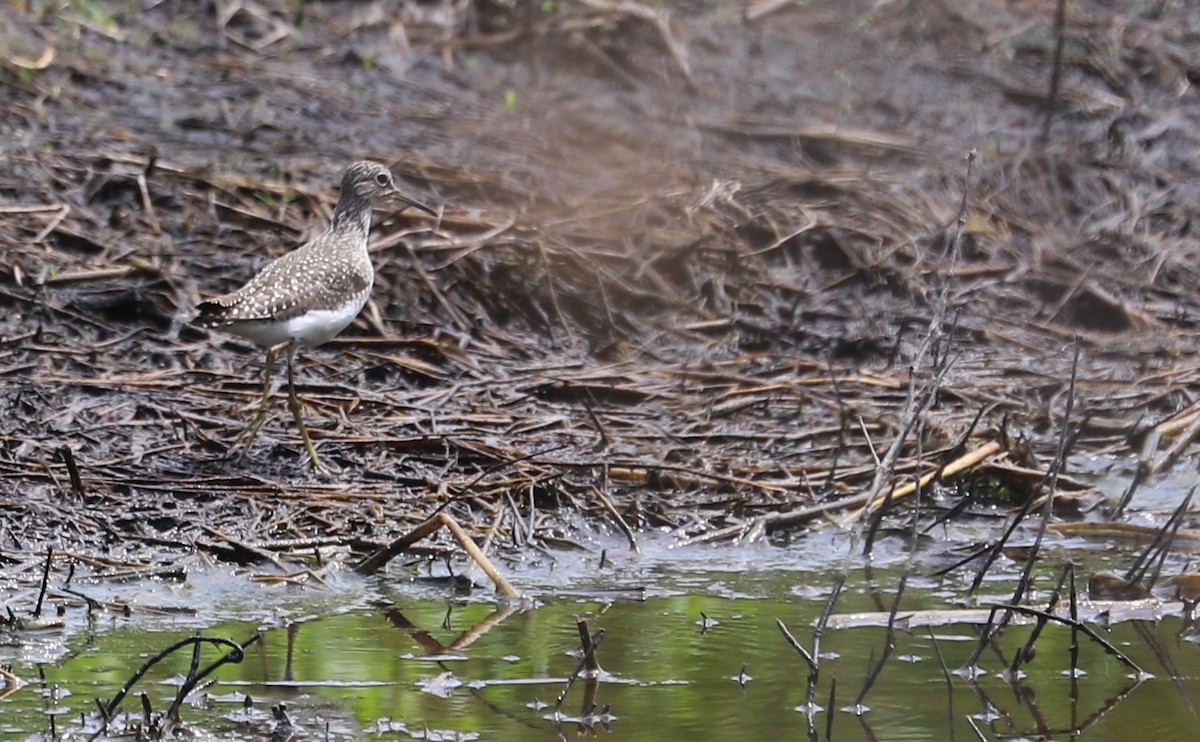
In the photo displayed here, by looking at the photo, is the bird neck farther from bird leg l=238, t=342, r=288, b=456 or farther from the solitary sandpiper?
bird leg l=238, t=342, r=288, b=456

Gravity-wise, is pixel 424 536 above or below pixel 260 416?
below

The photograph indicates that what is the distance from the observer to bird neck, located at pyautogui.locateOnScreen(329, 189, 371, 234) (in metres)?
8.10

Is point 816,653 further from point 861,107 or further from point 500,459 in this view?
point 861,107

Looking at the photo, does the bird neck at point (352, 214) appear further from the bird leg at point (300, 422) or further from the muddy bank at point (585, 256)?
the bird leg at point (300, 422)

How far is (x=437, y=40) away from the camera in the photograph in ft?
41.6

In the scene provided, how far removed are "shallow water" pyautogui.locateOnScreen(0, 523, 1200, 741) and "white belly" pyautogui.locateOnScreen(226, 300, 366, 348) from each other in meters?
1.37

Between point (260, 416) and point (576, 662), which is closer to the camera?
point (576, 662)

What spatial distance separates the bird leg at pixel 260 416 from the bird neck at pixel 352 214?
0.95 metres

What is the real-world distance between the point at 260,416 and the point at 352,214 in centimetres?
133

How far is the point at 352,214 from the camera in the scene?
816 centimetres

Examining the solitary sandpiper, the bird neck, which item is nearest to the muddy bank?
the solitary sandpiper

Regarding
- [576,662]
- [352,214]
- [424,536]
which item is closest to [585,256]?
[352,214]

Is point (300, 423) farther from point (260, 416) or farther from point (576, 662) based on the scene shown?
point (576, 662)

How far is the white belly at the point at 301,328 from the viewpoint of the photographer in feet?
23.4
